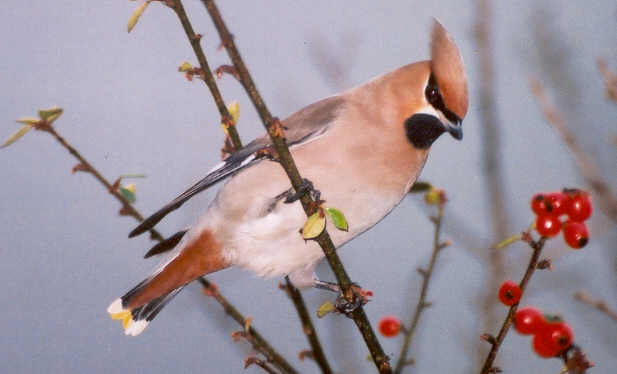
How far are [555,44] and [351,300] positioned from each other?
1116 mm

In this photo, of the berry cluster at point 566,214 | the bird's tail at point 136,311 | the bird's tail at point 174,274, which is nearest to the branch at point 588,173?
the berry cluster at point 566,214

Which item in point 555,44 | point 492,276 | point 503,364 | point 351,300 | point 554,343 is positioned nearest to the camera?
point 554,343

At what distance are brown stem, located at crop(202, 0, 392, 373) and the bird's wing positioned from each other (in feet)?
0.88

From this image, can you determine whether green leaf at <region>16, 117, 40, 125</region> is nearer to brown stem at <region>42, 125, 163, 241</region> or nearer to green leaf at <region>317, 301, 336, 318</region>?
brown stem at <region>42, 125, 163, 241</region>

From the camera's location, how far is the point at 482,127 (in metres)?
1.90

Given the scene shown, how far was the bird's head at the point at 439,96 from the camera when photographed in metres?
1.35

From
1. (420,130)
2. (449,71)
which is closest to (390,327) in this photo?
(420,130)

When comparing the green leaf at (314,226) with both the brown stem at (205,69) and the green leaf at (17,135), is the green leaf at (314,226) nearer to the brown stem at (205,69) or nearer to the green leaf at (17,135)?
the brown stem at (205,69)

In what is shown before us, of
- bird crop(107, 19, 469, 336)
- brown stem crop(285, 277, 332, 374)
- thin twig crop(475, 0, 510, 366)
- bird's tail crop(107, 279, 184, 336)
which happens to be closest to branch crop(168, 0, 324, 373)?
brown stem crop(285, 277, 332, 374)

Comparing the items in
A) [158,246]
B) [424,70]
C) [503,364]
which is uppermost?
[424,70]

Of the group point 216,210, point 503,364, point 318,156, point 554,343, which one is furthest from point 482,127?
point 503,364

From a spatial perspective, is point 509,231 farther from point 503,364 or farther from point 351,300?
point 351,300

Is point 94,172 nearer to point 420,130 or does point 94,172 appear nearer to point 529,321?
point 420,130

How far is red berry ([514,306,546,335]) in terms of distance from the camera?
108cm
